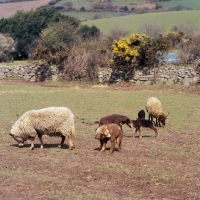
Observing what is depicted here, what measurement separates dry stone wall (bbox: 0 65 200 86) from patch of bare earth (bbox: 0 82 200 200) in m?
16.8

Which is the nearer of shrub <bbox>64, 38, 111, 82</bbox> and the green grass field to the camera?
shrub <bbox>64, 38, 111, 82</bbox>

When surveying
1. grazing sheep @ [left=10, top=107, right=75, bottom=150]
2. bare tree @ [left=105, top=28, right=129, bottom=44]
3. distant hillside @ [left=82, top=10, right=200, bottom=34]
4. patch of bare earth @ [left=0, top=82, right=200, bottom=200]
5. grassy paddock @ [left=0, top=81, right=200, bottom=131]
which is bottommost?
grassy paddock @ [left=0, top=81, right=200, bottom=131]

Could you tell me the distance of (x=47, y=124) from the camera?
1249cm

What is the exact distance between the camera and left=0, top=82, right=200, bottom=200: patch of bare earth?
9.15 m

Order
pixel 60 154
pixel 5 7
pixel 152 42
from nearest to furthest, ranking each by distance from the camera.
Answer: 1. pixel 60 154
2. pixel 152 42
3. pixel 5 7

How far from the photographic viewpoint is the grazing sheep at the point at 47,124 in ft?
41.0

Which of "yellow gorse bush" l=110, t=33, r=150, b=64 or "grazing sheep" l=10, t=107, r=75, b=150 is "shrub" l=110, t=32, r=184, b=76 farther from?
"grazing sheep" l=10, t=107, r=75, b=150

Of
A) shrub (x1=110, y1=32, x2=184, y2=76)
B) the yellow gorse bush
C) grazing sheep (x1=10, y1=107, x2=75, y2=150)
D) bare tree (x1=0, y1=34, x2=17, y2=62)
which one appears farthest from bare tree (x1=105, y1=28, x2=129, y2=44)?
grazing sheep (x1=10, y1=107, x2=75, y2=150)

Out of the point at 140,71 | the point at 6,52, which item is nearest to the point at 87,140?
the point at 140,71

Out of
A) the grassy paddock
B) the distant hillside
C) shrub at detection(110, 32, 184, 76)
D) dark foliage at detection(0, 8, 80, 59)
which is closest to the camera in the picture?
the grassy paddock

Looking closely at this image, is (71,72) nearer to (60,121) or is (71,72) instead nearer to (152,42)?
(152,42)

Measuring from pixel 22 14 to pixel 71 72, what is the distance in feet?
72.3

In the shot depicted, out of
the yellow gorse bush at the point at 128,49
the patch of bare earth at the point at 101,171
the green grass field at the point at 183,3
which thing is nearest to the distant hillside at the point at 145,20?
the green grass field at the point at 183,3

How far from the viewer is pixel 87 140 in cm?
1422
